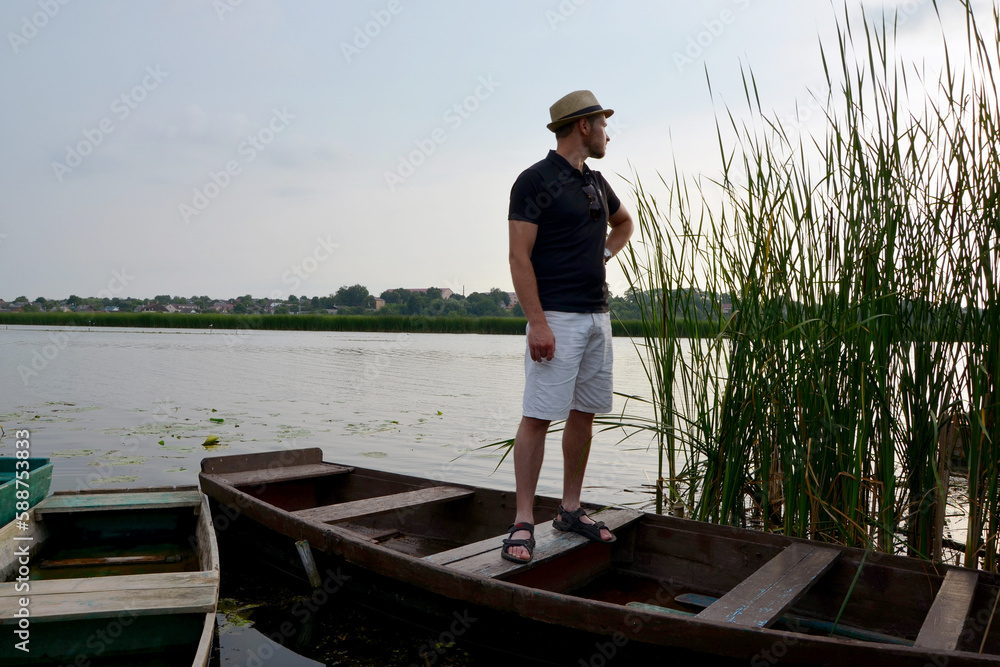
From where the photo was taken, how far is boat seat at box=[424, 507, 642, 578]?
284cm

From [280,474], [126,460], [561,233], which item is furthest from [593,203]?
[126,460]

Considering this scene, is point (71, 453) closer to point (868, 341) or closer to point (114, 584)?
point (114, 584)

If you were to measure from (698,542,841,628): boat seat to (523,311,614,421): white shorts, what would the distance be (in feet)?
2.81

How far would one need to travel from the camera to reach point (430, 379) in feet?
48.9

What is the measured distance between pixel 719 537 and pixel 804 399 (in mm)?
707

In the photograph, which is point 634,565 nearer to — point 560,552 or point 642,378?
point 560,552

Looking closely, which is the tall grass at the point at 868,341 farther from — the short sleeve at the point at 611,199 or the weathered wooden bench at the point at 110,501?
the weathered wooden bench at the point at 110,501

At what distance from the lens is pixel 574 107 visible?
3049 mm

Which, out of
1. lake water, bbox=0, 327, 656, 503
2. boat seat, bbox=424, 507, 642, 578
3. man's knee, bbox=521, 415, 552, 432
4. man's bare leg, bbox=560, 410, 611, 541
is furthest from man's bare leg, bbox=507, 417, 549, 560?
lake water, bbox=0, 327, 656, 503

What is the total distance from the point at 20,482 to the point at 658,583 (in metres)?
3.26

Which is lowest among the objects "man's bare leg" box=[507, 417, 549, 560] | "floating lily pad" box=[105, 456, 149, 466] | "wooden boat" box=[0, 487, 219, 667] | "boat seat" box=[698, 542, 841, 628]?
"floating lily pad" box=[105, 456, 149, 466]

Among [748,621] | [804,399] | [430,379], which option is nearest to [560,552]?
[748,621]

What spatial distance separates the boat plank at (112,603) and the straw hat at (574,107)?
226 centimetres

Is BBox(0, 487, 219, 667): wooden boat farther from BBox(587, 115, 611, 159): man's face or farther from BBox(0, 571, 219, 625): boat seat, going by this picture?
BBox(587, 115, 611, 159): man's face
